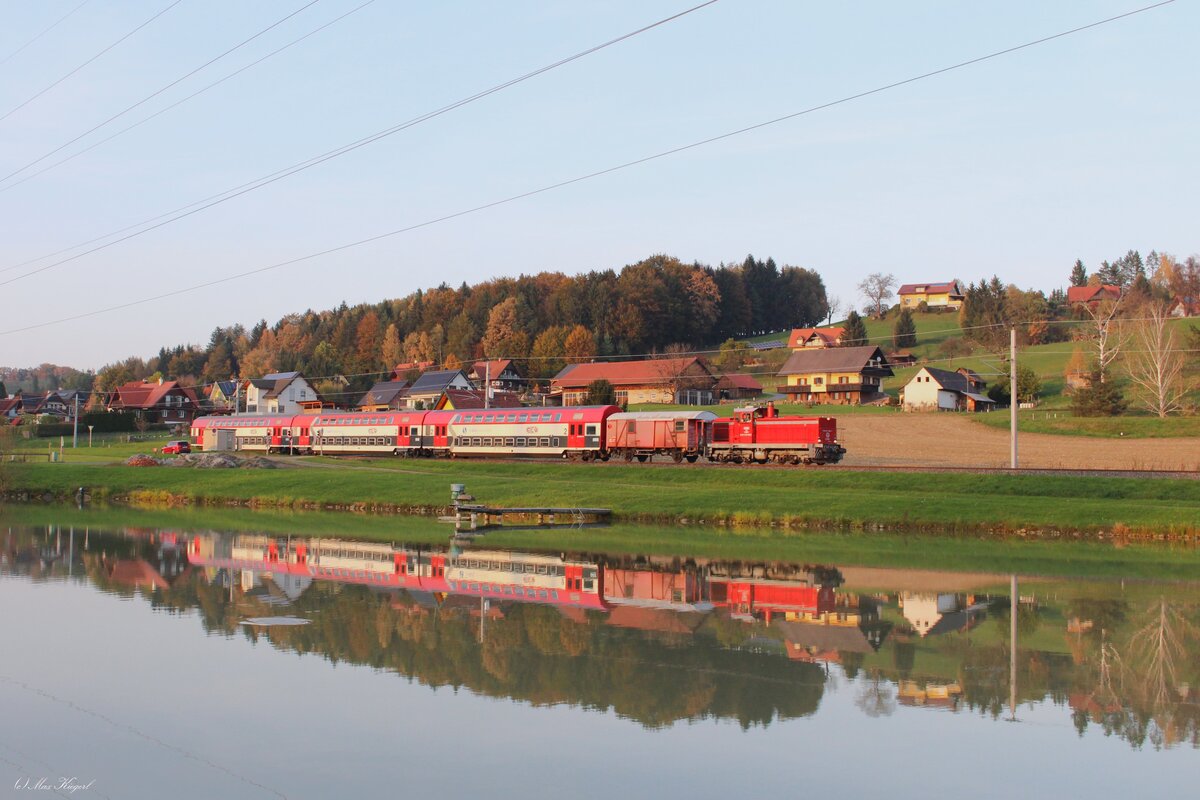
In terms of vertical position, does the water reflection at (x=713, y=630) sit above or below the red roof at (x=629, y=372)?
below

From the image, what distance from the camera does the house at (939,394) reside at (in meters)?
97.5

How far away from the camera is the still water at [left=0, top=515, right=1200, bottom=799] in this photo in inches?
428

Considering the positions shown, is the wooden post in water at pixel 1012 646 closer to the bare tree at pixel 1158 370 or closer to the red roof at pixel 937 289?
the bare tree at pixel 1158 370

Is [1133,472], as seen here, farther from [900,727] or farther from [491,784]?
[491,784]

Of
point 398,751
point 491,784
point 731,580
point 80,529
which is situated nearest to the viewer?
point 491,784

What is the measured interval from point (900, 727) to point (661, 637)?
566 cm

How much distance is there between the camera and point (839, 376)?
111500 mm

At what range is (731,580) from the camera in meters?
24.9

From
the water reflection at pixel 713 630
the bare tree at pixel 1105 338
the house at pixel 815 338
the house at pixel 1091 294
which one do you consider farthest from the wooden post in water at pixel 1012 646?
the house at pixel 1091 294

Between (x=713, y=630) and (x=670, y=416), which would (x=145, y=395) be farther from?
(x=713, y=630)

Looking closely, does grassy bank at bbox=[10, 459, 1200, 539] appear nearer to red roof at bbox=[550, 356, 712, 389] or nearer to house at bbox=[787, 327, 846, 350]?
red roof at bbox=[550, 356, 712, 389]

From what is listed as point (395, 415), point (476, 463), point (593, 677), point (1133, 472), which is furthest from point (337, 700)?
point (395, 415)

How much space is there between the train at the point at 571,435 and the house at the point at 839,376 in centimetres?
5069

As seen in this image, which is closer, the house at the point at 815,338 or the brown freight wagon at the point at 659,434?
the brown freight wagon at the point at 659,434
